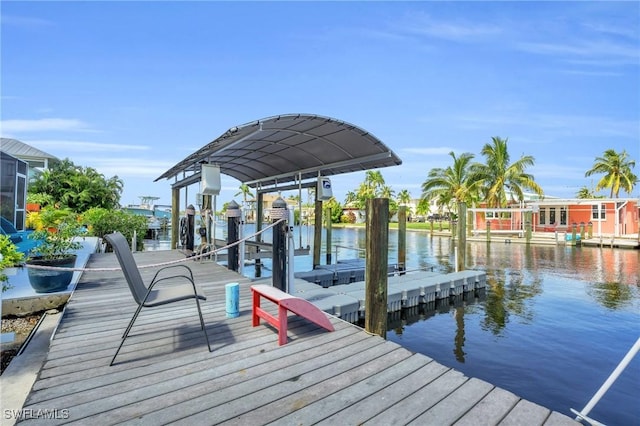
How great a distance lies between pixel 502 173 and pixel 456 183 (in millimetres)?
4246

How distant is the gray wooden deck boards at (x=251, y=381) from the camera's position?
2.57 meters

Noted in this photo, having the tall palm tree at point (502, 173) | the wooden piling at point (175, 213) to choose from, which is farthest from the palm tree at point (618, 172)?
the wooden piling at point (175, 213)

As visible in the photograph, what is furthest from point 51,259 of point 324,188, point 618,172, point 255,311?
point 618,172

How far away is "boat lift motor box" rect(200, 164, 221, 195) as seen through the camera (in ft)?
28.8

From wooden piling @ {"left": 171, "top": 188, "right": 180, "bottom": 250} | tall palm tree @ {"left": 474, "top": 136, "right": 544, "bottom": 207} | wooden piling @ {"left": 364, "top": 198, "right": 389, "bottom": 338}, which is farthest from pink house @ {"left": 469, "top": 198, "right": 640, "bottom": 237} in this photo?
wooden piling @ {"left": 364, "top": 198, "right": 389, "bottom": 338}

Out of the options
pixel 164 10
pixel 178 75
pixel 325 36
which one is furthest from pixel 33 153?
pixel 325 36

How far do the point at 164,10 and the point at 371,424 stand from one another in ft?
31.4

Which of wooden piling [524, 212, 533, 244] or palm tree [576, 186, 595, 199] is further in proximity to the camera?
palm tree [576, 186, 595, 199]

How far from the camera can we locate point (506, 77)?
48.3 feet

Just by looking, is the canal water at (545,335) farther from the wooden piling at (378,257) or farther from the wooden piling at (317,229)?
the wooden piling at (378,257)

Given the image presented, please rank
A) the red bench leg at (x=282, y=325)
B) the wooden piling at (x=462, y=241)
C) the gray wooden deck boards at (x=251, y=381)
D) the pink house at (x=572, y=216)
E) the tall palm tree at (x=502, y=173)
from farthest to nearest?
the tall palm tree at (x=502, y=173), the pink house at (x=572, y=216), the wooden piling at (x=462, y=241), the red bench leg at (x=282, y=325), the gray wooden deck boards at (x=251, y=381)

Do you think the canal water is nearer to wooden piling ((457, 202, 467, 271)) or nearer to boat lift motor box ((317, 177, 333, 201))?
wooden piling ((457, 202, 467, 271))

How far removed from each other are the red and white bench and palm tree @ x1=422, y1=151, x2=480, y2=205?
34.0 m

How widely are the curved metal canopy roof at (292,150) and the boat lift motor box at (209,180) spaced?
345 millimetres
